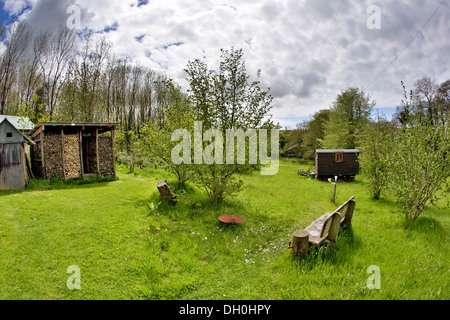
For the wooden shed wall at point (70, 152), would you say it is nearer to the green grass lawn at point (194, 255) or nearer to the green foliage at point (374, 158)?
the green grass lawn at point (194, 255)

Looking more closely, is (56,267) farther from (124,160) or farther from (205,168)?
(124,160)

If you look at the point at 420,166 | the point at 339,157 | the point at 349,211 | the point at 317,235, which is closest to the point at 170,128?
the point at 317,235

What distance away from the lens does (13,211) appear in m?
6.32

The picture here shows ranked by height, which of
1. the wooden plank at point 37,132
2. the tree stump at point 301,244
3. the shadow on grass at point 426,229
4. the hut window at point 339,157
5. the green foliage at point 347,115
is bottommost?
the shadow on grass at point 426,229

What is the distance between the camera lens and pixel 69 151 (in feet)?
39.4

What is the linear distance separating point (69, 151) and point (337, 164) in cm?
2100

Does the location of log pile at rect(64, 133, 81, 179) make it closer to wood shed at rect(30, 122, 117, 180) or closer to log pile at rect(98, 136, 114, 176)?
wood shed at rect(30, 122, 117, 180)

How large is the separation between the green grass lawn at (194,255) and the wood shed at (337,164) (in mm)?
12372

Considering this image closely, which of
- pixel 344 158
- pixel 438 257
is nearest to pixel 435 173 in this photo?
pixel 438 257

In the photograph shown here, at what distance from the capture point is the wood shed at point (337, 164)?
20109mm

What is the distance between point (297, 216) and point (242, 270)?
4.45 metres

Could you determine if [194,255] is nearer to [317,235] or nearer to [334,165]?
[317,235]

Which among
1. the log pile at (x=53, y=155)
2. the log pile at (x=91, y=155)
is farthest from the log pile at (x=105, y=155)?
the log pile at (x=53, y=155)

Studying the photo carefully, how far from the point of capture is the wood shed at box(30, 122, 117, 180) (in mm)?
10945
